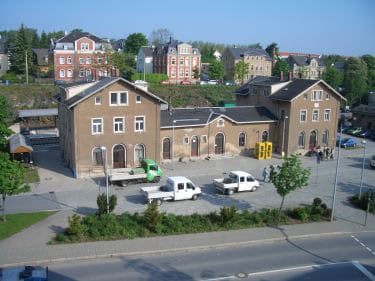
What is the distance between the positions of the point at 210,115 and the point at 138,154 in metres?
9.75

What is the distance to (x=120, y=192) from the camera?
3183 centimetres

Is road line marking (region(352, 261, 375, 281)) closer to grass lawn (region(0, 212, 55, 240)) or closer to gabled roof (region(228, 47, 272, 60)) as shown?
grass lawn (region(0, 212, 55, 240))

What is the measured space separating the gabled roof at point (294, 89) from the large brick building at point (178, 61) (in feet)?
158

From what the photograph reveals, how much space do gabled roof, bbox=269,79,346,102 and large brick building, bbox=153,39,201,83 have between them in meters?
48.1

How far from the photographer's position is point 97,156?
3609cm

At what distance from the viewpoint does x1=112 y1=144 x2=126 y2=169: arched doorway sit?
36.8 m

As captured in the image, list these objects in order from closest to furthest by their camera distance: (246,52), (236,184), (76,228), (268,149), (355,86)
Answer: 1. (76,228)
2. (236,184)
3. (268,149)
4. (355,86)
5. (246,52)

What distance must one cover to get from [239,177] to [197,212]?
5.61m

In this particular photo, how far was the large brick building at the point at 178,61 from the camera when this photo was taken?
302ft

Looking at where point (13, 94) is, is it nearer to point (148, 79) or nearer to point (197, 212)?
point (148, 79)

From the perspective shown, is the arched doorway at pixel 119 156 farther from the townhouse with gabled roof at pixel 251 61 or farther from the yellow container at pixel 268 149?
the townhouse with gabled roof at pixel 251 61

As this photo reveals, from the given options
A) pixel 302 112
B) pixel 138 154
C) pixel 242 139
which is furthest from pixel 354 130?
pixel 138 154

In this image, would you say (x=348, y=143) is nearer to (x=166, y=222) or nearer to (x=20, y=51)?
(x=166, y=222)

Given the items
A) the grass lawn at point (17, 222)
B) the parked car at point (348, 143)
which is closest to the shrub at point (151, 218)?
the grass lawn at point (17, 222)
